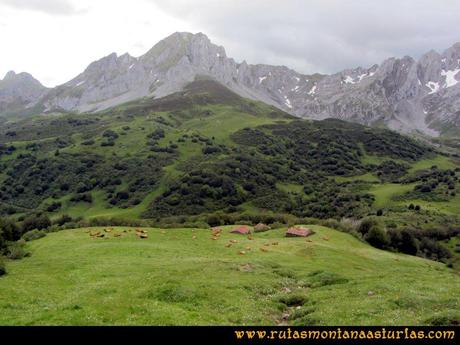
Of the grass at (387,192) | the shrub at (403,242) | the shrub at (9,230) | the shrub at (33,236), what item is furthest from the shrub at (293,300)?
the grass at (387,192)

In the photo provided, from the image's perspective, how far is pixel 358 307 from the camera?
26.3m

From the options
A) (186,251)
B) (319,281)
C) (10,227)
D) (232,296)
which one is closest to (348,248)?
(186,251)

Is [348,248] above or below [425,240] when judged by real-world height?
above

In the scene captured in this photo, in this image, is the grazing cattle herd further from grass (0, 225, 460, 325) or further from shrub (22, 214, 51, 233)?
shrub (22, 214, 51, 233)

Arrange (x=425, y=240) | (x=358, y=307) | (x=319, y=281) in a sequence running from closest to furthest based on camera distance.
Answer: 1. (x=358, y=307)
2. (x=319, y=281)
3. (x=425, y=240)

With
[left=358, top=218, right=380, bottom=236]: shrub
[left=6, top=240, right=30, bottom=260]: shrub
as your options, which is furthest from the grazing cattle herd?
[left=358, top=218, right=380, bottom=236]: shrub

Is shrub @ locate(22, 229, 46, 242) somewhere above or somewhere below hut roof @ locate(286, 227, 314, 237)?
below

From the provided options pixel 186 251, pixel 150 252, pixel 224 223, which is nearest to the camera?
pixel 150 252

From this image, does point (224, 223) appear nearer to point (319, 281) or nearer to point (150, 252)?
point (150, 252)

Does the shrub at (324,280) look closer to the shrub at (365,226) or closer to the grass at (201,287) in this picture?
the grass at (201,287)

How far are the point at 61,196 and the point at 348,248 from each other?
154m

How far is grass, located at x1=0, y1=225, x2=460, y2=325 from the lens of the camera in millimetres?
24109
